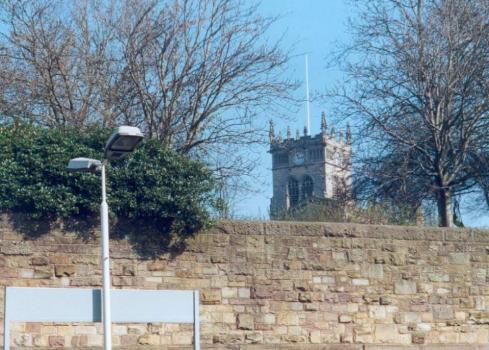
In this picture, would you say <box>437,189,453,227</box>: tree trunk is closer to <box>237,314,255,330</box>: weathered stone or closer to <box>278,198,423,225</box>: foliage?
<box>278,198,423,225</box>: foliage

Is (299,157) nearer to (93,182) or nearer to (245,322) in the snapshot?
(245,322)

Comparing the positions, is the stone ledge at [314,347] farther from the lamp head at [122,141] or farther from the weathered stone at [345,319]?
the lamp head at [122,141]

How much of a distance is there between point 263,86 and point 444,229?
4.67 metres

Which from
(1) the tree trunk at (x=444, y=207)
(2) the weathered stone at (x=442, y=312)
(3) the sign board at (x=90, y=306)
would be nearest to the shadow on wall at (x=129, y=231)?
(3) the sign board at (x=90, y=306)

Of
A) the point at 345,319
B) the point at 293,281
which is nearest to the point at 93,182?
the point at 293,281

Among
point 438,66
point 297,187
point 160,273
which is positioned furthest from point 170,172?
point 297,187

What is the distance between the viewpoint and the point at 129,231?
14.9 m

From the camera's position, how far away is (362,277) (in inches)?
642

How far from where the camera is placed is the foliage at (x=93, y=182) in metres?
14.2

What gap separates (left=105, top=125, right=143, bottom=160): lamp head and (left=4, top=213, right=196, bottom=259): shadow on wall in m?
4.19

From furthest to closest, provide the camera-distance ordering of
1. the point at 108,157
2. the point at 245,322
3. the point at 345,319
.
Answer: the point at 345,319
the point at 245,322
the point at 108,157

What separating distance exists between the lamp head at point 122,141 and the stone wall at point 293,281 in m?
4.32

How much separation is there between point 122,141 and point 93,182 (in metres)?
4.19

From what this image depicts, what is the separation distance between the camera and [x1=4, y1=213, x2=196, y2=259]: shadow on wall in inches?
565
